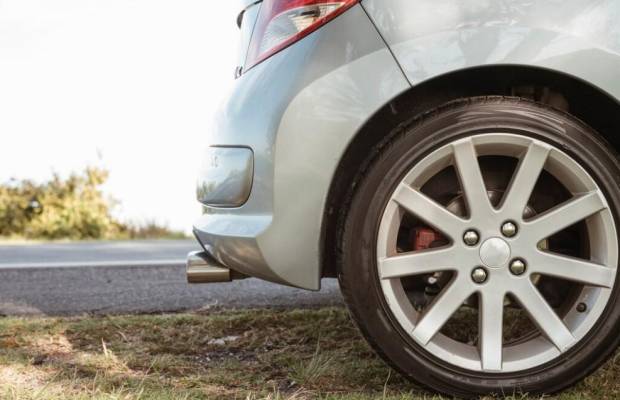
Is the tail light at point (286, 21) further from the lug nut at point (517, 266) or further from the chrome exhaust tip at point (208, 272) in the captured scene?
the lug nut at point (517, 266)

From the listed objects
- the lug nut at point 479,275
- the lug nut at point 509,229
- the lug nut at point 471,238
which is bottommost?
the lug nut at point 479,275

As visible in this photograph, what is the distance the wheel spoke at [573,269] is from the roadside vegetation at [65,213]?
331 inches

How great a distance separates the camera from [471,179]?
2.33 meters

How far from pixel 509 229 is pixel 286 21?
1.00 meters

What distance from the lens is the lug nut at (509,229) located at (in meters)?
2.29

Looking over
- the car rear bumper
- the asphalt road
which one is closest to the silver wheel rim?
the car rear bumper

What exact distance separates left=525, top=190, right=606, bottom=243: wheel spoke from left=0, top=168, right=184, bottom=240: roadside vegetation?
8392 millimetres

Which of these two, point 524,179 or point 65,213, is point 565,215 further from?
point 65,213

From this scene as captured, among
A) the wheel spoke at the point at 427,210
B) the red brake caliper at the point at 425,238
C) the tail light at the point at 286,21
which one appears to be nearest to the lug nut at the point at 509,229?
the wheel spoke at the point at 427,210

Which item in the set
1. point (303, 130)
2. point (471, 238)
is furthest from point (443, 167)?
point (303, 130)

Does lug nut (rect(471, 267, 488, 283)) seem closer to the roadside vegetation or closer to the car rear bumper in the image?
the car rear bumper

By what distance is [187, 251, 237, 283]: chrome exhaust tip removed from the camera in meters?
2.67

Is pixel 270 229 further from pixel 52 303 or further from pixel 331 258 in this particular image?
pixel 52 303

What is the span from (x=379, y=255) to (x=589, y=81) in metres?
0.85
